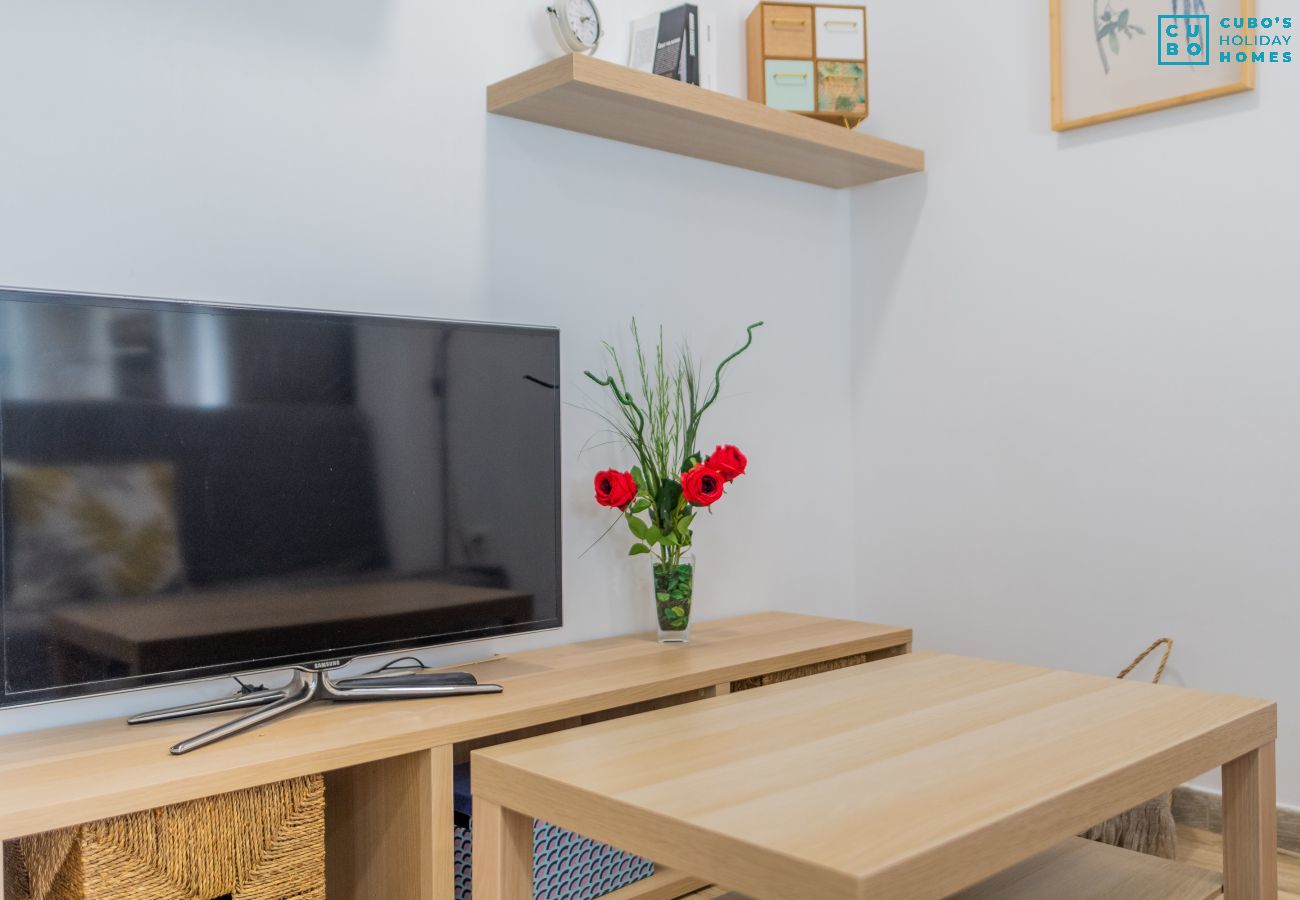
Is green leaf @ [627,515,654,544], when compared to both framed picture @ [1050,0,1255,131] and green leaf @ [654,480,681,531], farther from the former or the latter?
framed picture @ [1050,0,1255,131]

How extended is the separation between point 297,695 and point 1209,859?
1975 millimetres

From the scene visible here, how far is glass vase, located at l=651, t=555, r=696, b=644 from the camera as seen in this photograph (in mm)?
2477

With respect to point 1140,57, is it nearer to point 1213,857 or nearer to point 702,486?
point 702,486

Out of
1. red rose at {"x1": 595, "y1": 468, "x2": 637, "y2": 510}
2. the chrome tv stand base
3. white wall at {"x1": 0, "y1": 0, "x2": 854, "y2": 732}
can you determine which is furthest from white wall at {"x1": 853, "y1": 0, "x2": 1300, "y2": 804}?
the chrome tv stand base

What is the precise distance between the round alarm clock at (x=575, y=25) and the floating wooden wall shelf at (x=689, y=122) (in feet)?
0.46

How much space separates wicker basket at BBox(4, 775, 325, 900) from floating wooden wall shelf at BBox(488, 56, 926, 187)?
1.43 metres

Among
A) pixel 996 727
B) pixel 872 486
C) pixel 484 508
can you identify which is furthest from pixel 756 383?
pixel 996 727

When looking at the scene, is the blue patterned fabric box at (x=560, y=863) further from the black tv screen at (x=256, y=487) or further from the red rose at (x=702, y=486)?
the red rose at (x=702, y=486)

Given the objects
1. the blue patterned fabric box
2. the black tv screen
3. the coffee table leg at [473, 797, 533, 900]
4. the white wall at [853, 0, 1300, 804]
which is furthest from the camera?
the white wall at [853, 0, 1300, 804]

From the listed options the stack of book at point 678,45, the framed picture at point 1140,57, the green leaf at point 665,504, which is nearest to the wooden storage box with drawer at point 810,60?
the stack of book at point 678,45

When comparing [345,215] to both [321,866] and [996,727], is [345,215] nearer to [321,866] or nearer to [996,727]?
[321,866]

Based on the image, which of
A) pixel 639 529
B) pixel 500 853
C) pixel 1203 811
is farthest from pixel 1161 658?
pixel 500 853

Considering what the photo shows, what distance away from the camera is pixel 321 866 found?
1708 mm

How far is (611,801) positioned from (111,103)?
1.46 meters
